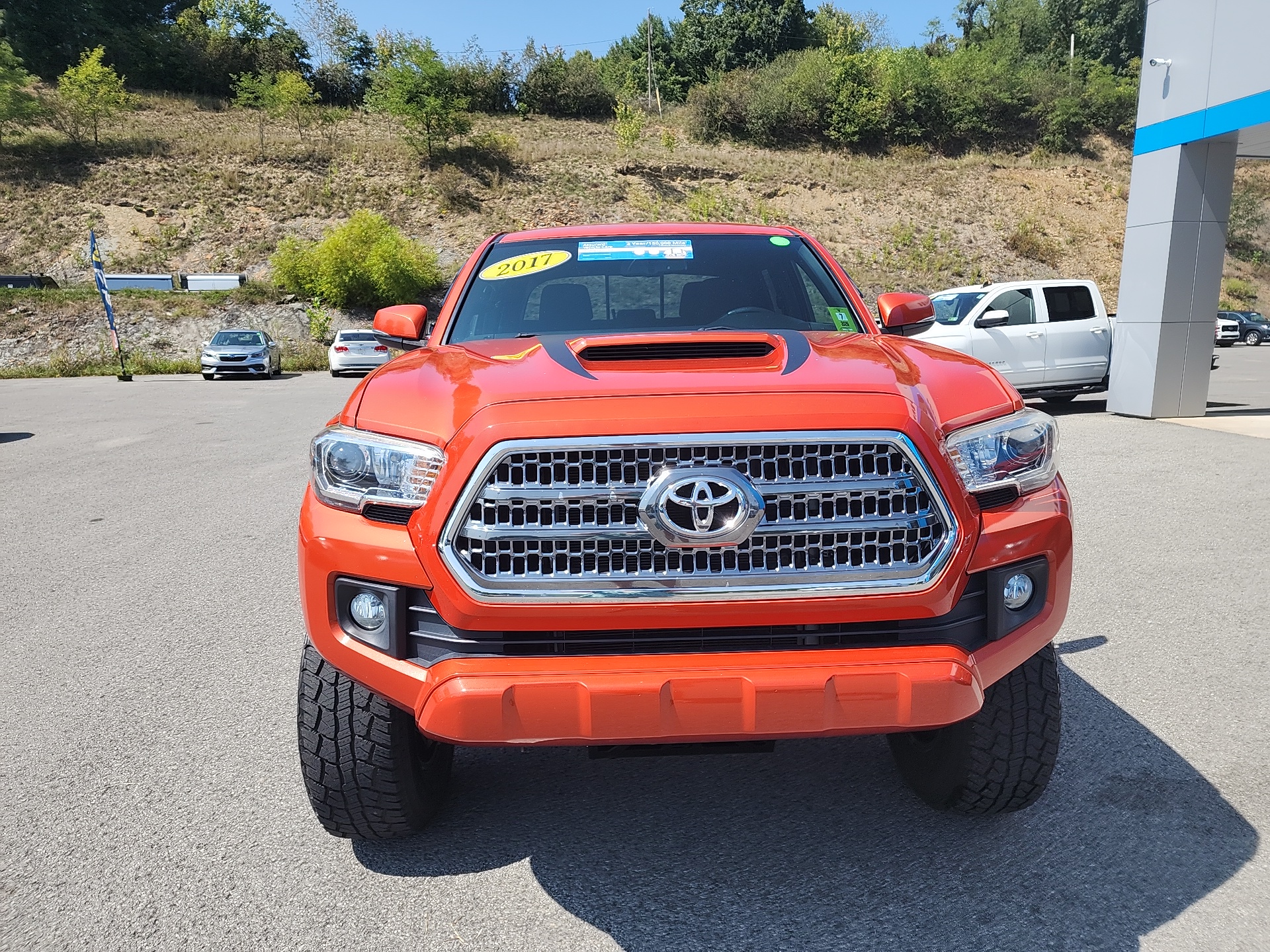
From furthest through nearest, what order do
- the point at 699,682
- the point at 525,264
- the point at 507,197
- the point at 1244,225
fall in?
the point at 1244,225 → the point at 507,197 → the point at 525,264 → the point at 699,682

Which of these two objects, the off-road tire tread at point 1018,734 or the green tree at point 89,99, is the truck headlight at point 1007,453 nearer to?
the off-road tire tread at point 1018,734

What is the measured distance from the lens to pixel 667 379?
2.25 metres

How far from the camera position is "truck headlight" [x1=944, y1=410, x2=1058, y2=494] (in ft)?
7.29

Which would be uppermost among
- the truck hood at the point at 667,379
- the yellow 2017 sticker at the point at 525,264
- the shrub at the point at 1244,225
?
the shrub at the point at 1244,225

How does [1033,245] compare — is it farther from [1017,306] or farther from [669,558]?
[669,558]

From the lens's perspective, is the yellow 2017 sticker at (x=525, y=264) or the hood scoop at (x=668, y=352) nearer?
the hood scoop at (x=668, y=352)

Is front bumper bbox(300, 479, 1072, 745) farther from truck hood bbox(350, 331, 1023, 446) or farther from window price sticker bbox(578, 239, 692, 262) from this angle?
window price sticker bbox(578, 239, 692, 262)

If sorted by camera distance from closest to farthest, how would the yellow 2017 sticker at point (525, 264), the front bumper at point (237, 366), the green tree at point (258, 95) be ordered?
1. the yellow 2017 sticker at point (525, 264)
2. the front bumper at point (237, 366)
3. the green tree at point (258, 95)

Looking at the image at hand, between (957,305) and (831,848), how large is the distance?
1301cm

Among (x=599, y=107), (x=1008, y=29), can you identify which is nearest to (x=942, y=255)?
A: (x=599, y=107)

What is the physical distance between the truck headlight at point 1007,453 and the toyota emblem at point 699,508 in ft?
1.75

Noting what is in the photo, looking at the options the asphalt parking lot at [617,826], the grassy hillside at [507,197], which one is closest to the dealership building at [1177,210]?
the asphalt parking lot at [617,826]

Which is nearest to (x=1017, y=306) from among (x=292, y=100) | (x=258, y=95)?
(x=292, y=100)

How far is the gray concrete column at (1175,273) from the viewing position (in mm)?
11773
